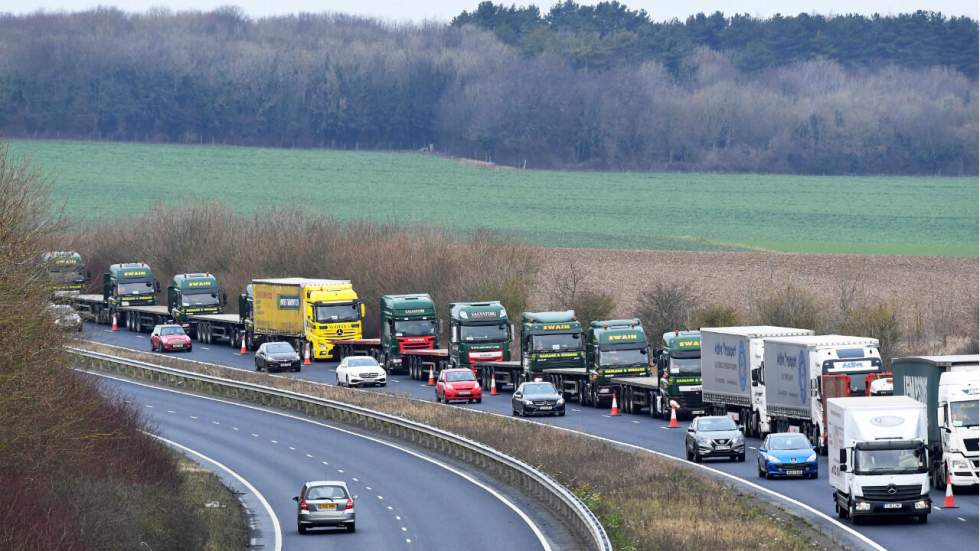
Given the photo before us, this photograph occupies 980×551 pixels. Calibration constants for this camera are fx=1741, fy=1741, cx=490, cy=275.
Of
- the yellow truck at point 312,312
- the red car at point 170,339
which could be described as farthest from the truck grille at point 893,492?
the red car at point 170,339

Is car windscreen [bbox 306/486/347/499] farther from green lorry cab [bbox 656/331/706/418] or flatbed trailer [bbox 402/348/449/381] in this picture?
flatbed trailer [bbox 402/348/449/381]

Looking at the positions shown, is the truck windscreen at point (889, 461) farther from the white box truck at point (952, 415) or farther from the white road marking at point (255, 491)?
the white road marking at point (255, 491)

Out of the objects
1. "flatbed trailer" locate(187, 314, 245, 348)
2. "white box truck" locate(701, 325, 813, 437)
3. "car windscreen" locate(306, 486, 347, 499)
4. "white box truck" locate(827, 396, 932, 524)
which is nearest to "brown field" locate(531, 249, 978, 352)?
"flatbed trailer" locate(187, 314, 245, 348)

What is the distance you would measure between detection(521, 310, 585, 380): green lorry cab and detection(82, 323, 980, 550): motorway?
70.4 inches

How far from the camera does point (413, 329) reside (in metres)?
78.9

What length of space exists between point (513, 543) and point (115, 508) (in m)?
9.08

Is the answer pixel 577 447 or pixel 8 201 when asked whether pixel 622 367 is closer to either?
pixel 577 447

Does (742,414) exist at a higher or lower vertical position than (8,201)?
lower

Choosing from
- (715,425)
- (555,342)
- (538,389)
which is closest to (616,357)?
(555,342)

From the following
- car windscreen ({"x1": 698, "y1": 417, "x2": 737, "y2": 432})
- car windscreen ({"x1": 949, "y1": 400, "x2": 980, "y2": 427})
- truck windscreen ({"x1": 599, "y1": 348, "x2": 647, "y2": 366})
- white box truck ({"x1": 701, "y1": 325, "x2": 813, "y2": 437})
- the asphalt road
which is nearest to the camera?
the asphalt road

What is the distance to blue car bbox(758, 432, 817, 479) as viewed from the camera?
154 feet

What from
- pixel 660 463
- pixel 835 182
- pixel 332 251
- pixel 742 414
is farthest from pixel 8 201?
pixel 835 182

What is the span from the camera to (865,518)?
3994 cm

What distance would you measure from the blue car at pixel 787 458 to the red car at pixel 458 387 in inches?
829
